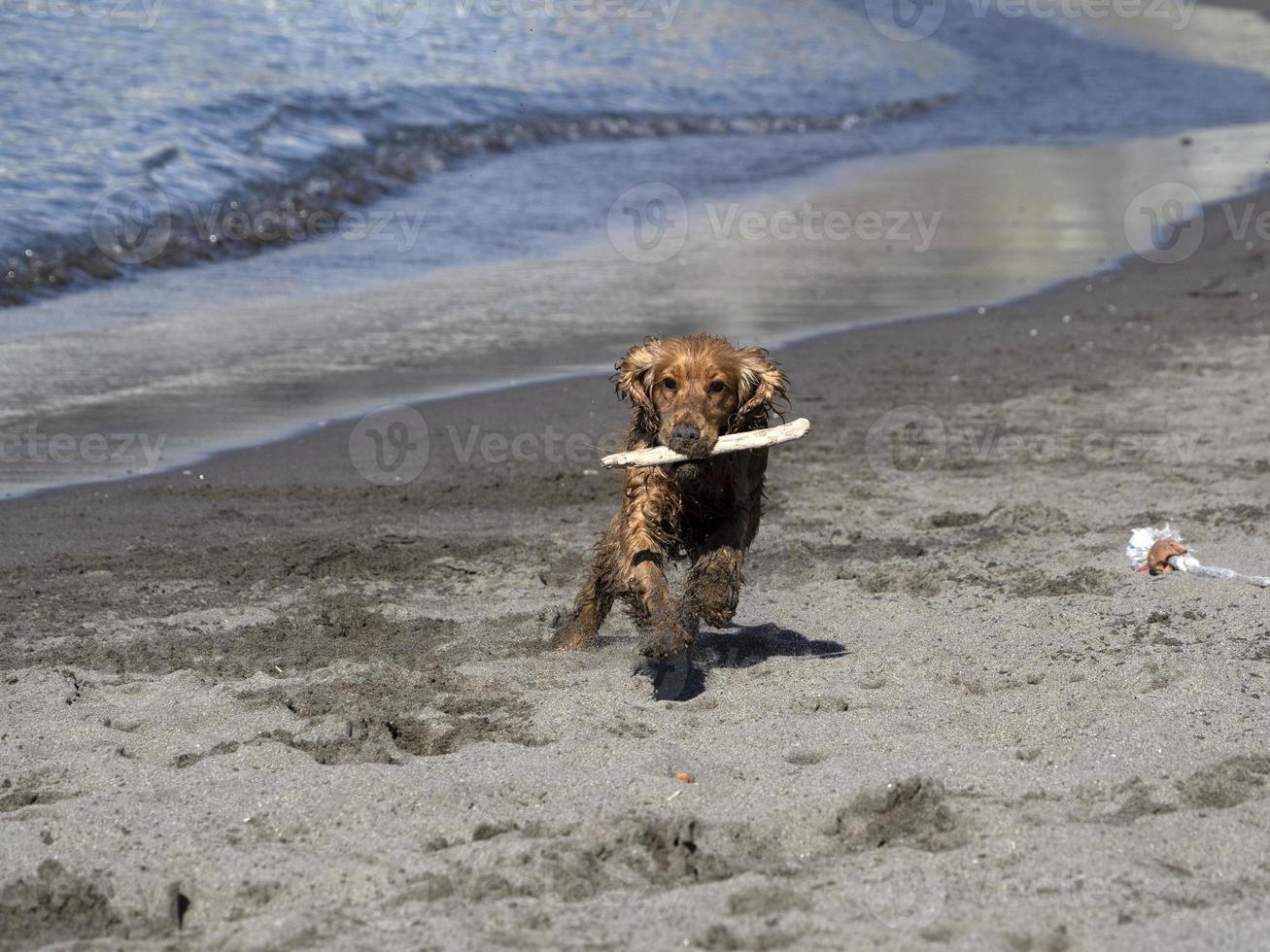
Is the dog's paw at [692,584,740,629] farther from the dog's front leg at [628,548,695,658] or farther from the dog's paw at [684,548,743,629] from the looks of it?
the dog's front leg at [628,548,695,658]

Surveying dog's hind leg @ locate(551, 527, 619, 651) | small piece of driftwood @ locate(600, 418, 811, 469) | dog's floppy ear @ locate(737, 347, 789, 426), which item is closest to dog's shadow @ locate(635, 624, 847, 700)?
dog's hind leg @ locate(551, 527, 619, 651)

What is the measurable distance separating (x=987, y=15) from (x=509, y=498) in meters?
33.9

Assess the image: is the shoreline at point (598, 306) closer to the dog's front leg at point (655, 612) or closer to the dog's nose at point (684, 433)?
the dog's front leg at point (655, 612)

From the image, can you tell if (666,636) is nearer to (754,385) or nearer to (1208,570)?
(754,385)

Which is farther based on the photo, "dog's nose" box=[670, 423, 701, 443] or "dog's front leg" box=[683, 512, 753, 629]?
"dog's front leg" box=[683, 512, 753, 629]

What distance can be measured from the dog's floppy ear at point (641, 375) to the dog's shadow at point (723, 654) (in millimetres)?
889

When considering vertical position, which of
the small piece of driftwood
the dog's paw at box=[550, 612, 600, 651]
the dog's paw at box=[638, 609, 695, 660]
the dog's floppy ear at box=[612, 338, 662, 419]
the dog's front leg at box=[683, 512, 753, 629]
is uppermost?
the dog's floppy ear at box=[612, 338, 662, 419]

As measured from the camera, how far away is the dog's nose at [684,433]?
506 cm

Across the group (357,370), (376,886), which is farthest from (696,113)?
(376,886)

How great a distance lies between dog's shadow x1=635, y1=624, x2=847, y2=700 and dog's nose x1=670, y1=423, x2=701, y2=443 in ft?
2.38

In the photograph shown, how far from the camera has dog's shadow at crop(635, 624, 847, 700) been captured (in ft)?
17.6

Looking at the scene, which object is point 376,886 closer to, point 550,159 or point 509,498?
point 509,498

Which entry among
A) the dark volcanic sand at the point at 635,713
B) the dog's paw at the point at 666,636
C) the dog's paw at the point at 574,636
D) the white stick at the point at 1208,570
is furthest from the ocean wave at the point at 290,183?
the white stick at the point at 1208,570

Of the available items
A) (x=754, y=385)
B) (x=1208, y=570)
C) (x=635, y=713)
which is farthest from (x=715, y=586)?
(x=1208, y=570)
